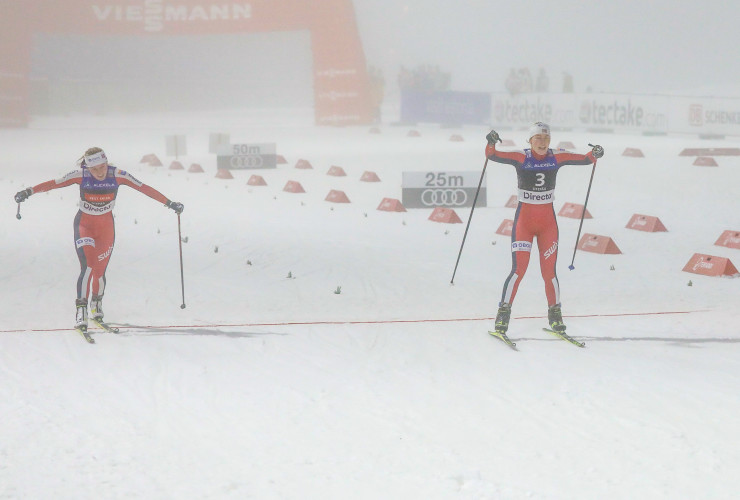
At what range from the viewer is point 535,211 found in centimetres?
874

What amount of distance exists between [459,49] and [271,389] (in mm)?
158286

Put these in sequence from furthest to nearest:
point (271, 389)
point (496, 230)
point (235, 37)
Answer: point (235, 37) → point (496, 230) → point (271, 389)

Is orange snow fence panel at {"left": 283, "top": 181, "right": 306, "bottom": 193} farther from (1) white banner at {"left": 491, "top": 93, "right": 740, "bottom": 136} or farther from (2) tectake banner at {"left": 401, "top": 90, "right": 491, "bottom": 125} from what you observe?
(2) tectake banner at {"left": 401, "top": 90, "right": 491, "bottom": 125}

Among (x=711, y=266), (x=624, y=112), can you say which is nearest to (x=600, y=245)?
(x=711, y=266)

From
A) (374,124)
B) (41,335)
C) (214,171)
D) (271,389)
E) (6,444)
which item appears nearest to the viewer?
(6,444)

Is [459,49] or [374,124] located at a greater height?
[459,49]

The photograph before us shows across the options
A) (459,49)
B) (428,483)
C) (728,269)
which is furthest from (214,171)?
(459,49)

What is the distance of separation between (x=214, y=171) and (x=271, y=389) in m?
19.3

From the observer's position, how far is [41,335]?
8.85 metres

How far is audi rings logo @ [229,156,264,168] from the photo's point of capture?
84.5 feet

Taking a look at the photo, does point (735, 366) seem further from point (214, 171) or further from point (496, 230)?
point (214, 171)

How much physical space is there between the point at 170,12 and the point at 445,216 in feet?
105

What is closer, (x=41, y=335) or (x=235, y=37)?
(x=41, y=335)

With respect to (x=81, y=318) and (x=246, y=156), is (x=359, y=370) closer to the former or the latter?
(x=81, y=318)
